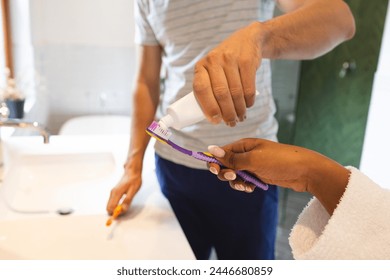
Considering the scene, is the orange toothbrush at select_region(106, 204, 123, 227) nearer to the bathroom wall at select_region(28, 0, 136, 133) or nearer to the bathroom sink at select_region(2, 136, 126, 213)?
the bathroom sink at select_region(2, 136, 126, 213)

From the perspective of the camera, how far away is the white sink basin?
0.60 metres

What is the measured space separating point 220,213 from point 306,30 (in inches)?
17.0

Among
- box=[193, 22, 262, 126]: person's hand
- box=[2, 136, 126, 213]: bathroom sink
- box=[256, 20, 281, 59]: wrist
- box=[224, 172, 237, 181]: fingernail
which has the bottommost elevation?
box=[2, 136, 126, 213]: bathroom sink

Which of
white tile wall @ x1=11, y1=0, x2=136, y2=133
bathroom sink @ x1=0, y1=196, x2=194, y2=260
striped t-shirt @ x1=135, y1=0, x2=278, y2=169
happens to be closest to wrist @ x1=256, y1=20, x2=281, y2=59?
striped t-shirt @ x1=135, y1=0, x2=278, y2=169

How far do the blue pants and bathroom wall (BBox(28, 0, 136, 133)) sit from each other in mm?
721

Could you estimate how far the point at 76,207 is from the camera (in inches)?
31.6

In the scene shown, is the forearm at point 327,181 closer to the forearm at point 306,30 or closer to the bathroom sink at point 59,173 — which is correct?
the forearm at point 306,30

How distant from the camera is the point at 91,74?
1612 mm

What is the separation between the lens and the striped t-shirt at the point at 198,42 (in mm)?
694

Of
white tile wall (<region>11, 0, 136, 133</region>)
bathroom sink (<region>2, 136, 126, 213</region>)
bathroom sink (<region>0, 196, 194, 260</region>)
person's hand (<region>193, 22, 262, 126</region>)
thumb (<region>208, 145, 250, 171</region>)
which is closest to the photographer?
person's hand (<region>193, 22, 262, 126</region>)

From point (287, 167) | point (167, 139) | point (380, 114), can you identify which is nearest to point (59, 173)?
point (167, 139)

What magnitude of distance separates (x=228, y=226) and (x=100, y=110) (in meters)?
0.93

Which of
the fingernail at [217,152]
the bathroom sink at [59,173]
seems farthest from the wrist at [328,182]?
the bathroom sink at [59,173]

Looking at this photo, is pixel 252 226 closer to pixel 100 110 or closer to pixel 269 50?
pixel 269 50
